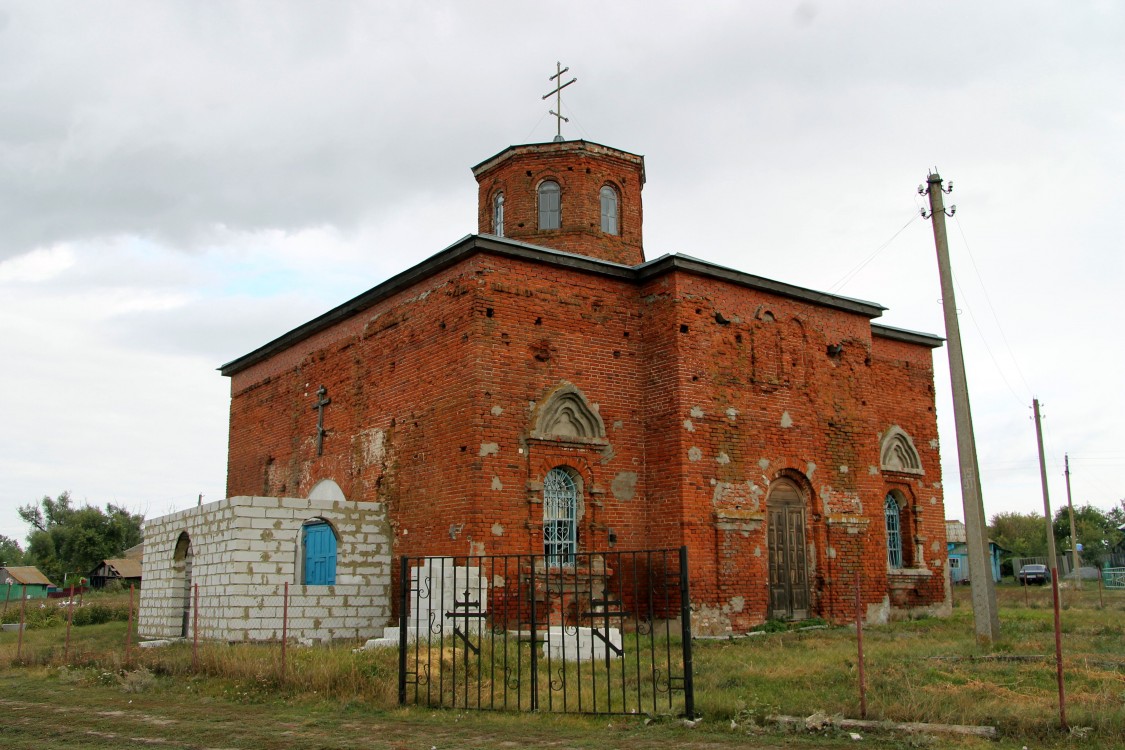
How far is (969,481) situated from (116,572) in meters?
48.3

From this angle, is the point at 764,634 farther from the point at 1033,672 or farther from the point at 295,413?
the point at 295,413

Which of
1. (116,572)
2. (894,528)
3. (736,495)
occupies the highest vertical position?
(736,495)

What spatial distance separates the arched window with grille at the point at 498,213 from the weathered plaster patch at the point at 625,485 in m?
6.39

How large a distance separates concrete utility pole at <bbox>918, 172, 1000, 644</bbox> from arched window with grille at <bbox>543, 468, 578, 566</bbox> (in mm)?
6079

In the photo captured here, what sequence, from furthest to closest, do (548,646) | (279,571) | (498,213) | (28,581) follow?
(28,581), (498,213), (279,571), (548,646)

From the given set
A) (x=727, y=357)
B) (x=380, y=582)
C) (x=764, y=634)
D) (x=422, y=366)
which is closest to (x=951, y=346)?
(x=727, y=357)

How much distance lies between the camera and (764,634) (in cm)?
1608

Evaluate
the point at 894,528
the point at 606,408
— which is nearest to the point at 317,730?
the point at 606,408

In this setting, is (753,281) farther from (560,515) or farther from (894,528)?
(894,528)

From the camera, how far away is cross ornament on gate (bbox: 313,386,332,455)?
20328 mm

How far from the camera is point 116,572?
5200 cm

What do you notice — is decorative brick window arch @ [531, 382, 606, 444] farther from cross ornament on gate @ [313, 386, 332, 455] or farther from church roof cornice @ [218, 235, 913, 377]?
cross ornament on gate @ [313, 386, 332, 455]

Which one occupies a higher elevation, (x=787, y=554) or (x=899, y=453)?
(x=899, y=453)

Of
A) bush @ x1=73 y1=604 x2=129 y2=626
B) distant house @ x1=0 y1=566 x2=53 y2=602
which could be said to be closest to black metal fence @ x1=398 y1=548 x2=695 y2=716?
bush @ x1=73 y1=604 x2=129 y2=626
